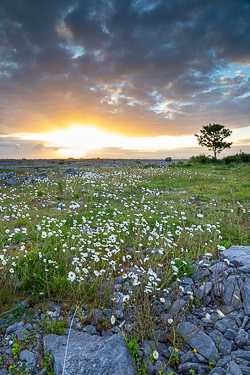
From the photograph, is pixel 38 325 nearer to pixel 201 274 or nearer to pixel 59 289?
pixel 59 289

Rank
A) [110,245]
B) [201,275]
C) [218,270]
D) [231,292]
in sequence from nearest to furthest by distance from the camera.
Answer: [231,292] → [218,270] → [201,275] → [110,245]

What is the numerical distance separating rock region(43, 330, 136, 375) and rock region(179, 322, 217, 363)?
912mm

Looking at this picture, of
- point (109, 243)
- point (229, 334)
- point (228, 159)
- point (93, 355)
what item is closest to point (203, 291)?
point (229, 334)

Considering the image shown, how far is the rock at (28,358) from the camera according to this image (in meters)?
2.82

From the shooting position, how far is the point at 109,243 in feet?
19.0

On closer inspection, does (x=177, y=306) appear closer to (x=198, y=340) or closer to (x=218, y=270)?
(x=198, y=340)

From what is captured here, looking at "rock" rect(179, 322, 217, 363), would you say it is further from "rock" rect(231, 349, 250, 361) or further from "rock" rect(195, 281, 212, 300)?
"rock" rect(195, 281, 212, 300)

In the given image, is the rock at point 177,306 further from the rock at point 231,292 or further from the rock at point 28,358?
the rock at point 28,358

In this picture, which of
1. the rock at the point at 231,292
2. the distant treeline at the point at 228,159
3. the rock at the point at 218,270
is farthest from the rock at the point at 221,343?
the distant treeline at the point at 228,159

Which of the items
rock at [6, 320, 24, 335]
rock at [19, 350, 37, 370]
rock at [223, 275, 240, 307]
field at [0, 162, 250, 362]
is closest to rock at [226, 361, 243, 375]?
field at [0, 162, 250, 362]

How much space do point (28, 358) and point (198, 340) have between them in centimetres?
224

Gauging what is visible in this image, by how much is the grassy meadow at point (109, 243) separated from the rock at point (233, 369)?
3.53ft

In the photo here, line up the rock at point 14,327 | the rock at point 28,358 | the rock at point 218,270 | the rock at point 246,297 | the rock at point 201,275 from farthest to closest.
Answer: the rock at point 201,275 → the rock at point 218,270 → the rock at point 246,297 → the rock at point 14,327 → the rock at point 28,358

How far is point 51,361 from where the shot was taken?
2781 mm
